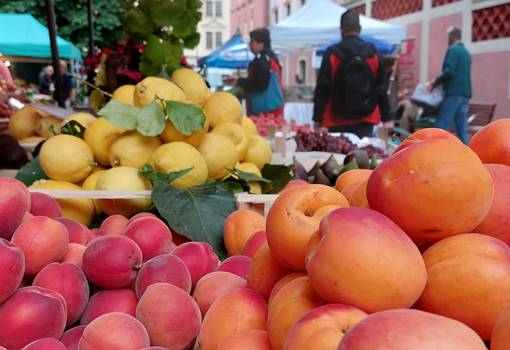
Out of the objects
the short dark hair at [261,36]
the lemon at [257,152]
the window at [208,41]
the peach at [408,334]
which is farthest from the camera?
the window at [208,41]

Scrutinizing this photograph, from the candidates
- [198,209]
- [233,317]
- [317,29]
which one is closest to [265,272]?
[233,317]

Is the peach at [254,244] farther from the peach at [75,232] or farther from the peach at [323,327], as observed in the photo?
the peach at [323,327]

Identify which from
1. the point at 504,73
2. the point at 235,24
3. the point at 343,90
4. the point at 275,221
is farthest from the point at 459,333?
the point at 235,24

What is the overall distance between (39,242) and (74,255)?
104 mm

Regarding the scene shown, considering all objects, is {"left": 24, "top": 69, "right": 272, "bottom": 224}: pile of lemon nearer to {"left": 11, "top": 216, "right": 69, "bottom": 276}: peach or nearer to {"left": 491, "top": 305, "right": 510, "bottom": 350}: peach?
{"left": 11, "top": 216, "right": 69, "bottom": 276}: peach

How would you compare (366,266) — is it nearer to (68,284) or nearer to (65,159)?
(68,284)

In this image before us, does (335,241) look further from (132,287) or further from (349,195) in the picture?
(132,287)

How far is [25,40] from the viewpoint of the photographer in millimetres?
11852

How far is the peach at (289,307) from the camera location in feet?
2.59

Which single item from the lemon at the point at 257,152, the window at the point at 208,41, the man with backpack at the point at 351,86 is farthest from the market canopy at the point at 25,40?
the window at the point at 208,41

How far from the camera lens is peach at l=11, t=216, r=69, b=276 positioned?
Answer: 1.22m

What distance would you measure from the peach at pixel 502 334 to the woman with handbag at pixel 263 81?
5.40 m

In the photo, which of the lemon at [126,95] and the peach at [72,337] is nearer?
the peach at [72,337]

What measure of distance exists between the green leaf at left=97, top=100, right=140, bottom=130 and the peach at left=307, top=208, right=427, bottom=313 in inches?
53.3
